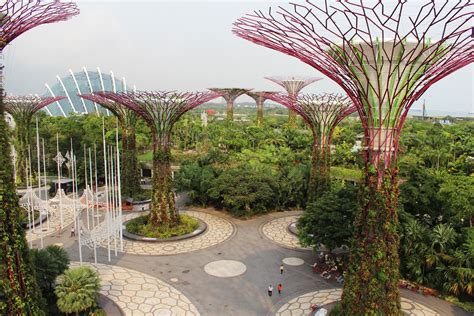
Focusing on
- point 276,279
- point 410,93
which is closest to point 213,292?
point 276,279

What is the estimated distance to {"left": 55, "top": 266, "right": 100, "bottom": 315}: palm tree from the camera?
9.50m

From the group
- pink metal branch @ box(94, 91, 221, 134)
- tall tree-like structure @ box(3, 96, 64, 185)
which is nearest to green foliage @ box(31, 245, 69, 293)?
pink metal branch @ box(94, 91, 221, 134)

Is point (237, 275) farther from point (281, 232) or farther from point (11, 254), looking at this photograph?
point (11, 254)

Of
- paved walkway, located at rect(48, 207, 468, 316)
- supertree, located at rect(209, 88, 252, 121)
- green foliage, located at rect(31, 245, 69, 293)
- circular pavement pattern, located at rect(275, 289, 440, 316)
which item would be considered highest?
supertree, located at rect(209, 88, 252, 121)

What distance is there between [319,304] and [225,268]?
3.88 meters

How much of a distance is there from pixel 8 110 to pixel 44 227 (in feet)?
37.1

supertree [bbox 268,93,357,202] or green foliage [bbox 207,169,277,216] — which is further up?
supertree [bbox 268,93,357,202]

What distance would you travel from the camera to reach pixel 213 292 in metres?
11.8

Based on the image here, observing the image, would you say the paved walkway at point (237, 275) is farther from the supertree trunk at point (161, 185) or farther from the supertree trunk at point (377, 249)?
the supertree trunk at point (377, 249)

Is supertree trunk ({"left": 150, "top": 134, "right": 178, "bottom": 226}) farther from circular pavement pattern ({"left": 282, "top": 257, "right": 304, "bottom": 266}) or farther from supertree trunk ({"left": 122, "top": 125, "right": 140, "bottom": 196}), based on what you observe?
circular pavement pattern ({"left": 282, "top": 257, "right": 304, "bottom": 266})

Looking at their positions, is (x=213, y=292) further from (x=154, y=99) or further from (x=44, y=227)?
(x=44, y=227)

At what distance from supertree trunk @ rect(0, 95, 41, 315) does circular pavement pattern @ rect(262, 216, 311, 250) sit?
33.4 feet

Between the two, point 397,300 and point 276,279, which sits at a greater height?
point 397,300

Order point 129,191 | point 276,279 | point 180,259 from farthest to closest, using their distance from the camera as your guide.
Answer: point 129,191 → point 180,259 → point 276,279
